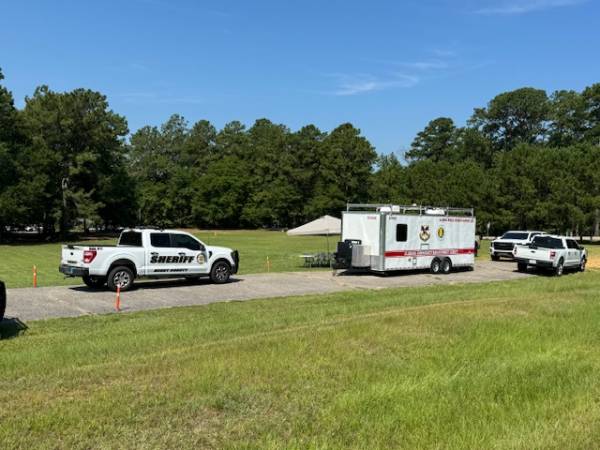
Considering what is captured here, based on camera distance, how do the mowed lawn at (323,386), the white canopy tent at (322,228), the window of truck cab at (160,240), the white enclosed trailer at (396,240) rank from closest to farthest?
the mowed lawn at (323,386) < the window of truck cab at (160,240) < the white enclosed trailer at (396,240) < the white canopy tent at (322,228)

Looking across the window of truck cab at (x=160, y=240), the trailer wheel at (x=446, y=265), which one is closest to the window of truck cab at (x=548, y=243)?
the trailer wheel at (x=446, y=265)

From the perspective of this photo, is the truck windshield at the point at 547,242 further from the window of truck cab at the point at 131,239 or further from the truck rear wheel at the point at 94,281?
the truck rear wheel at the point at 94,281

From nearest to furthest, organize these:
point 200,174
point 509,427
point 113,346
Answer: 1. point 509,427
2. point 113,346
3. point 200,174

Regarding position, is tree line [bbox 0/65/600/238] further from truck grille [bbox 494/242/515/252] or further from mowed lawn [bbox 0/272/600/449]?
mowed lawn [bbox 0/272/600/449]

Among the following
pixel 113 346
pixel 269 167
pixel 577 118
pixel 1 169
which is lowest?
pixel 113 346

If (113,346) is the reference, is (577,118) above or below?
above

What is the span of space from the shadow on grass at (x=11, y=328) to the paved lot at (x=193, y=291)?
0.43 m

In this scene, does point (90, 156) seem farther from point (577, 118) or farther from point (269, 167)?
point (577, 118)

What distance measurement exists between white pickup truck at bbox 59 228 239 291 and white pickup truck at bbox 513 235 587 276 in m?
14.3

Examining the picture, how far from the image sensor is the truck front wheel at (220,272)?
20.0 m

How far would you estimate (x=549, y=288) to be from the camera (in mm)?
17141

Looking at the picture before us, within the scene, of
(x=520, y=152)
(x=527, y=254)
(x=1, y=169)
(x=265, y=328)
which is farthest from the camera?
(x=520, y=152)

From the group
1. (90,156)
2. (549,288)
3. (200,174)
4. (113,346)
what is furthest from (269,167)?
(113,346)

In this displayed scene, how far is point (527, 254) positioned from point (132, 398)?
81.1 feet
